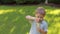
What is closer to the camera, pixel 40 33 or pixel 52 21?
pixel 40 33

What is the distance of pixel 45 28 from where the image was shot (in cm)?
427

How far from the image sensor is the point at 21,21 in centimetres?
989

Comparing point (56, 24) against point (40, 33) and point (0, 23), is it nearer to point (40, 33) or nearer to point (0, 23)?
point (0, 23)

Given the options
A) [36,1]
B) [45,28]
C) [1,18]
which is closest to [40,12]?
[45,28]

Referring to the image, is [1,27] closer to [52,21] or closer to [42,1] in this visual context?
[52,21]

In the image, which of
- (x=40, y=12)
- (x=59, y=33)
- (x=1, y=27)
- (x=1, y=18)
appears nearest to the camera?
(x=40, y=12)

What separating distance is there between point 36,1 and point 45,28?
42.4ft

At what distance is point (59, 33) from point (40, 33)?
3.83m

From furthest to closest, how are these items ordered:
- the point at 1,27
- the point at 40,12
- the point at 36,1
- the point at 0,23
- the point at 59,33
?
1. the point at 36,1
2. the point at 0,23
3. the point at 1,27
4. the point at 59,33
5. the point at 40,12

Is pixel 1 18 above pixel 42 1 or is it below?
above

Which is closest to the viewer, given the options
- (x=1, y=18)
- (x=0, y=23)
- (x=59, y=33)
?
(x=59, y=33)

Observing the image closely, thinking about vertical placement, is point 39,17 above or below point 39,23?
above

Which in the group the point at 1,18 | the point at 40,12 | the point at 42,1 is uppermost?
the point at 40,12

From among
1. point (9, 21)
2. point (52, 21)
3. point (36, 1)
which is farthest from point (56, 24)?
point (36, 1)
